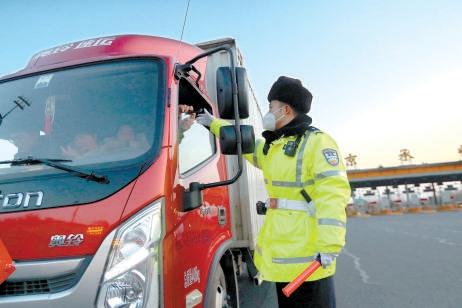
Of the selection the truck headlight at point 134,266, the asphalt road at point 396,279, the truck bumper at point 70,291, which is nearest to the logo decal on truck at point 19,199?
the truck bumper at point 70,291

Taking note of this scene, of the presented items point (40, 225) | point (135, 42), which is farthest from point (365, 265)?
point (40, 225)

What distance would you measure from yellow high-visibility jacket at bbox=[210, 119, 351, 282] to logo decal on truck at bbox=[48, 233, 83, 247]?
118cm

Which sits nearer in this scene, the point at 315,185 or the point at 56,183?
the point at 56,183

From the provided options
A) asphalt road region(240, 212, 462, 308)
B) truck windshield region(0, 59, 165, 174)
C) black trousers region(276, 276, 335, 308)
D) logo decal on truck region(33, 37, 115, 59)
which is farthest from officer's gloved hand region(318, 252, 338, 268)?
asphalt road region(240, 212, 462, 308)

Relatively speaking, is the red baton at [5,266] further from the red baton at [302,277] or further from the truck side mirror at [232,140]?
the red baton at [302,277]

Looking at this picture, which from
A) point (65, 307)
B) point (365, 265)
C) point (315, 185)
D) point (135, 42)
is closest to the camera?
point (65, 307)

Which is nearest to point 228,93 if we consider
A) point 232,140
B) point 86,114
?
point 232,140

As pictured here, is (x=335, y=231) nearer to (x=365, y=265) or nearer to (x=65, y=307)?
(x=65, y=307)

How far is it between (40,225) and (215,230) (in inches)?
52.0

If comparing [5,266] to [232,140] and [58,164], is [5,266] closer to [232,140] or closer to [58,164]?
[58,164]

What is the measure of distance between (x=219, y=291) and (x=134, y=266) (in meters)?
1.29

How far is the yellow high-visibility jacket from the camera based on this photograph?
2320 millimetres

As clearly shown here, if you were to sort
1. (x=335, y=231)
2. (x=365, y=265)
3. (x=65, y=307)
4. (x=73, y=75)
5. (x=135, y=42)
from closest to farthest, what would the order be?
(x=65, y=307) → (x=335, y=231) → (x=73, y=75) → (x=135, y=42) → (x=365, y=265)

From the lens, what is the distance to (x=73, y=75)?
2.70m
